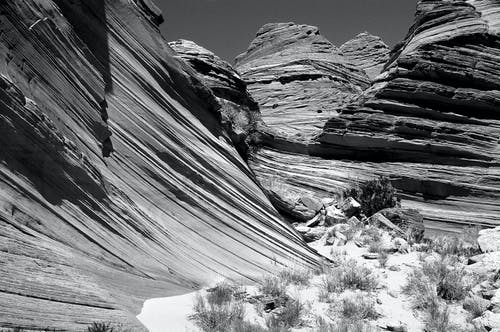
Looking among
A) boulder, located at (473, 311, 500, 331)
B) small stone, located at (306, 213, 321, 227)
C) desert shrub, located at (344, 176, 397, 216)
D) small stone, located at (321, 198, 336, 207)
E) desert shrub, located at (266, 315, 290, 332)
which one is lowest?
desert shrub, located at (266, 315, 290, 332)

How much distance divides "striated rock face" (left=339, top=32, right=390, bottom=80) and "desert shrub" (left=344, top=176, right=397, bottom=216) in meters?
22.3

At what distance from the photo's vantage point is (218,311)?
301 inches

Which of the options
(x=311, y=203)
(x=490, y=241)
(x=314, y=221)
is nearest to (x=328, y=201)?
(x=311, y=203)

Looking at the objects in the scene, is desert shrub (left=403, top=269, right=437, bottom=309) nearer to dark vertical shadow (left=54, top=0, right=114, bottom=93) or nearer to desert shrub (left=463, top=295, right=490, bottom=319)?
desert shrub (left=463, top=295, right=490, bottom=319)

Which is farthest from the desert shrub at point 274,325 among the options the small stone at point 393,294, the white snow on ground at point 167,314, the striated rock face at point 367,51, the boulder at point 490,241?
the striated rock face at point 367,51

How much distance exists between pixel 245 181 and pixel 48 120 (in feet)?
21.5

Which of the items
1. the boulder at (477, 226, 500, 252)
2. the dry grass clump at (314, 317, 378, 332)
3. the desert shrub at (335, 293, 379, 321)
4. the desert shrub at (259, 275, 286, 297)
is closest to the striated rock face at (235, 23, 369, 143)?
the boulder at (477, 226, 500, 252)

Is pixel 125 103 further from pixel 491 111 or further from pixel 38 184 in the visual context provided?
pixel 491 111

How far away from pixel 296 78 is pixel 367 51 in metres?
16.0

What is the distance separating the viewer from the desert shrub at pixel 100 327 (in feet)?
19.8

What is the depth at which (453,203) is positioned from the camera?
18875 mm

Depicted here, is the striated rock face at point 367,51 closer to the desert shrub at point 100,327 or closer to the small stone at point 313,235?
the small stone at point 313,235

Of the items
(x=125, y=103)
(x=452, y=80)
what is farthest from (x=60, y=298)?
(x=452, y=80)

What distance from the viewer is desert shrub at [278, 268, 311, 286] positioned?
999 cm
